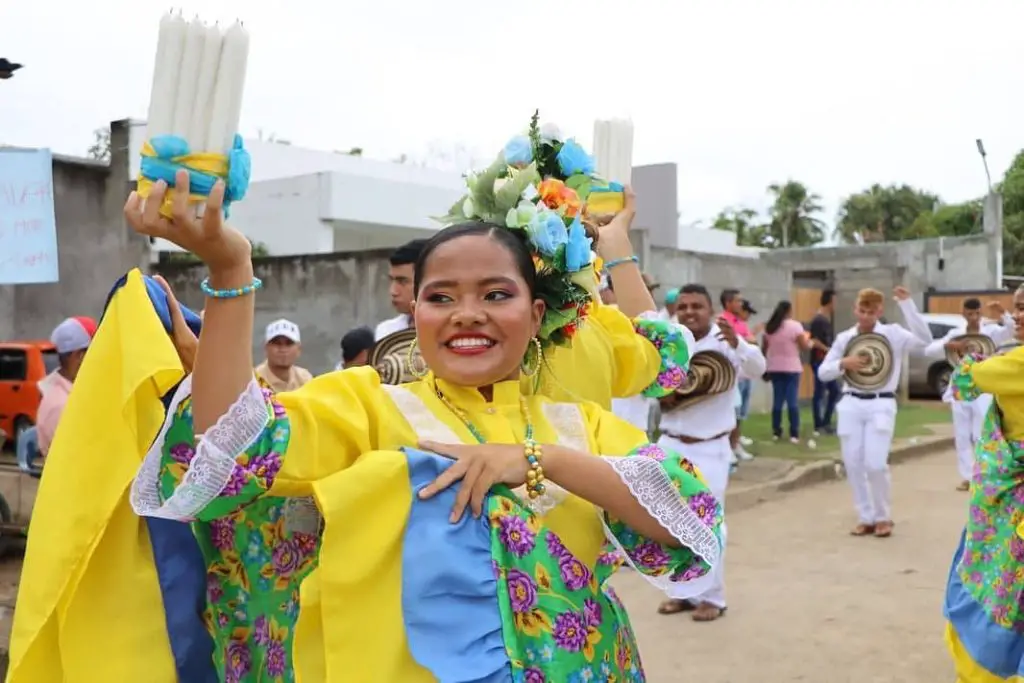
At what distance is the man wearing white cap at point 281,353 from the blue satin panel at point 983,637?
3607mm

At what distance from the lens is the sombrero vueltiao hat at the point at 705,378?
5906 millimetres

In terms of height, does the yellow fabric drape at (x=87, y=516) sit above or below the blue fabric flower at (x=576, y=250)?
below

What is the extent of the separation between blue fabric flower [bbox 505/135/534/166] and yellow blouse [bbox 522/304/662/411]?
0.50 meters

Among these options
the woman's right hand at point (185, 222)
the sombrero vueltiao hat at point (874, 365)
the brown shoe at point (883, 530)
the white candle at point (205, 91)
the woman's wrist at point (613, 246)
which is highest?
the white candle at point (205, 91)

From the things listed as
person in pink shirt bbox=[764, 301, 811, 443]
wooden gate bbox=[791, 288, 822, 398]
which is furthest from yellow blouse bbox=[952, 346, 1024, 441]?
wooden gate bbox=[791, 288, 822, 398]

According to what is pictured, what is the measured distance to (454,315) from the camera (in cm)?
199

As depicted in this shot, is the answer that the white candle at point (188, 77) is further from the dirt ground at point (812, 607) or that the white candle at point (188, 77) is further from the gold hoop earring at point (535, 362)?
the dirt ground at point (812, 607)

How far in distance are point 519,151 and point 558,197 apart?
0.28 metres

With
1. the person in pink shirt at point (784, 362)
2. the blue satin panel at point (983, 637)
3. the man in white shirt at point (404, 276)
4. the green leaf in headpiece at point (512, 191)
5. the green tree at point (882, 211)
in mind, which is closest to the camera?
the green leaf in headpiece at point (512, 191)

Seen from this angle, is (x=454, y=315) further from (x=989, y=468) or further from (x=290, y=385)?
(x=290, y=385)

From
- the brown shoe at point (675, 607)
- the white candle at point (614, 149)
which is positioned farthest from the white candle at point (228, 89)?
the brown shoe at point (675, 607)

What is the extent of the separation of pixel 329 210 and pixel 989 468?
49.0ft

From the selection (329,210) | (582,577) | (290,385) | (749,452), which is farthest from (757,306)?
(582,577)

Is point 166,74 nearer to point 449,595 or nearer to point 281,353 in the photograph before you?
point 449,595
